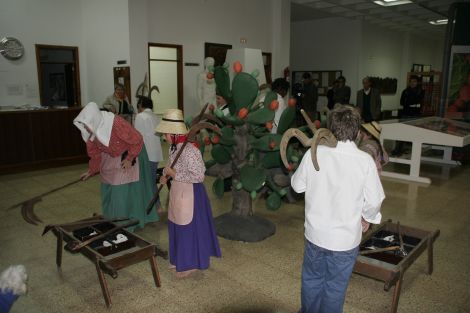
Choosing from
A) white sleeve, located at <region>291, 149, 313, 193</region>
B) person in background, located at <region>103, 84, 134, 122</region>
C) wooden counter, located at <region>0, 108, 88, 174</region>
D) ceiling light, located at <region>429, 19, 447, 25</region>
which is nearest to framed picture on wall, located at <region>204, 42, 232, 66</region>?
person in background, located at <region>103, 84, 134, 122</region>

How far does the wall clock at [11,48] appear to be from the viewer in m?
6.79

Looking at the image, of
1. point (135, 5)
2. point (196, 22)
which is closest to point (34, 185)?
point (135, 5)

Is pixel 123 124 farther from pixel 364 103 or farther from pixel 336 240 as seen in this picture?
pixel 364 103

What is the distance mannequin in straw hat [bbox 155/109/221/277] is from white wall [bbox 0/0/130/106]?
4.89m

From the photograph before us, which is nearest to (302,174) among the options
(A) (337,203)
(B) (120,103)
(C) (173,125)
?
(A) (337,203)

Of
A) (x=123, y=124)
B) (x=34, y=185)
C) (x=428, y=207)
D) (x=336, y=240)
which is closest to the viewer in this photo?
(x=336, y=240)

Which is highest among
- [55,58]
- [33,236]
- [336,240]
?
→ [55,58]

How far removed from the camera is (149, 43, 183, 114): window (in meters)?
7.89

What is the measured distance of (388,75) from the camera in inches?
546

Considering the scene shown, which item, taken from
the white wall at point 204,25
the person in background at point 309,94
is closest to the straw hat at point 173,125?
the white wall at point 204,25

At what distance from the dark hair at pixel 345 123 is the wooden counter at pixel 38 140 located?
5741mm

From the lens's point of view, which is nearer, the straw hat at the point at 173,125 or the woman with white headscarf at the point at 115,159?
the straw hat at the point at 173,125

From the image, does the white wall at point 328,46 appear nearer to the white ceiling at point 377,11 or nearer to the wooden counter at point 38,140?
the white ceiling at point 377,11

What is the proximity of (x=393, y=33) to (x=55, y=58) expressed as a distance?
11.3 metres
